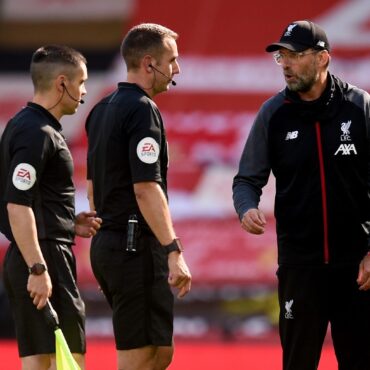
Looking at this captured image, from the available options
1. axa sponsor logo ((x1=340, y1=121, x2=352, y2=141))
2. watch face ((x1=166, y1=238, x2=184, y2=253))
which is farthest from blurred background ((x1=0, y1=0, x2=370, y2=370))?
watch face ((x1=166, y1=238, x2=184, y2=253))

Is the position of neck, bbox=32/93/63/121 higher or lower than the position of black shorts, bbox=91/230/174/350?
higher

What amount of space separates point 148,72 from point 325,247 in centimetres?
122

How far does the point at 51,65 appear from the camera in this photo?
6207mm

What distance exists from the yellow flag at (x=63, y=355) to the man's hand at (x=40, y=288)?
16cm

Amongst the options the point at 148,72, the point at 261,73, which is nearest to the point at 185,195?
the point at 261,73

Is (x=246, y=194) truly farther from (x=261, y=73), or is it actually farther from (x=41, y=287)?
(x=261, y=73)

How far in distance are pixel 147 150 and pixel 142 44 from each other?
1.97 feet

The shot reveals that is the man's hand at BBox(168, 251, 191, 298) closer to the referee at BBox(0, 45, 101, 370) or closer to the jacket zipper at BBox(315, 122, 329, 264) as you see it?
the referee at BBox(0, 45, 101, 370)

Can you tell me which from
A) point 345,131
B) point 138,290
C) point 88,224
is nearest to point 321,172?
point 345,131

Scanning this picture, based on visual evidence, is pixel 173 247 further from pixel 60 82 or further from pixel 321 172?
pixel 60 82

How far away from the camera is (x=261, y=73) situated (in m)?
11.9

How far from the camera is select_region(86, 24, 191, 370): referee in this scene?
6035 mm

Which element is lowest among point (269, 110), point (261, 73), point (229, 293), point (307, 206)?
point (229, 293)

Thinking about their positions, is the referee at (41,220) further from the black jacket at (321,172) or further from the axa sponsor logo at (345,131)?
the axa sponsor logo at (345,131)
